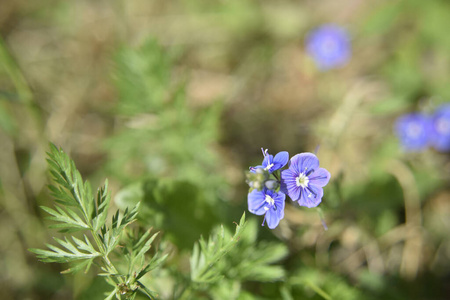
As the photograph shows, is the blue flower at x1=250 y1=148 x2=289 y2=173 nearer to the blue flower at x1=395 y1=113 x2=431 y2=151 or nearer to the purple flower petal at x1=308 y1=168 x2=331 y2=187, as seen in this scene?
the purple flower petal at x1=308 y1=168 x2=331 y2=187

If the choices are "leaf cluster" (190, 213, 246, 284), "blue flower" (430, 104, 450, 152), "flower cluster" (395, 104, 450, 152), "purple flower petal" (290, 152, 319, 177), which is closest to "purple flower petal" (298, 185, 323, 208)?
"purple flower petal" (290, 152, 319, 177)

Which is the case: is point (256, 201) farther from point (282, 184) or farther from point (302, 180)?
point (302, 180)

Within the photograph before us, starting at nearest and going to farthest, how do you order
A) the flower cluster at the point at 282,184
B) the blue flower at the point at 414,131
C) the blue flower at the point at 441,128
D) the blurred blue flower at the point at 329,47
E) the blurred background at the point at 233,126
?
the flower cluster at the point at 282,184 < the blurred background at the point at 233,126 < the blue flower at the point at 414,131 < the blue flower at the point at 441,128 < the blurred blue flower at the point at 329,47

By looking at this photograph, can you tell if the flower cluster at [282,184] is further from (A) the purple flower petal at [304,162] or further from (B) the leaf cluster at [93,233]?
(B) the leaf cluster at [93,233]

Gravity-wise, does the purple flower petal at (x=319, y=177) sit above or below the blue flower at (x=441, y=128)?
above

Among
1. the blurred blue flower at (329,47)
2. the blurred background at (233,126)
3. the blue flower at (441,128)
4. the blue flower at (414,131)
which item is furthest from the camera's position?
the blurred blue flower at (329,47)

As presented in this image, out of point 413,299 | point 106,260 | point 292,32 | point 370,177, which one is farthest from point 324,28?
point 106,260

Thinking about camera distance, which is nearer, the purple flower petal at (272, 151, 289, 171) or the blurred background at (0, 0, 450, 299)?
the purple flower petal at (272, 151, 289, 171)

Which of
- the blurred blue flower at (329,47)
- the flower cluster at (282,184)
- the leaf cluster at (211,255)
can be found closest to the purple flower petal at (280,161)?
the flower cluster at (282,184)
